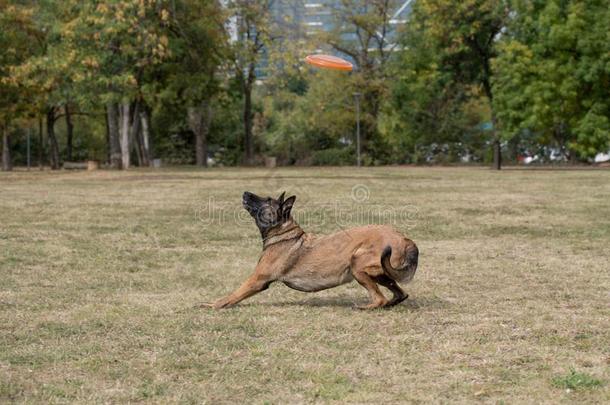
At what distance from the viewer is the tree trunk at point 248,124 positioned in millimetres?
60875

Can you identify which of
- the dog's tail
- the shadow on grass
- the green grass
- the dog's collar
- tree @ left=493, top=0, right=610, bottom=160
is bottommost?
the shadow on grass

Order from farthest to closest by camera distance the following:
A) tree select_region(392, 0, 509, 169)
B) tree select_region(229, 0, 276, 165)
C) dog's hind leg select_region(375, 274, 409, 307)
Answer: tree select_region(229, 0, 276, 165)
tree select_region(392, 0, 509, 169)
dog's hind leg select_region(375, 274, 409, 307)

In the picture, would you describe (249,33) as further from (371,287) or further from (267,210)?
(371,287)

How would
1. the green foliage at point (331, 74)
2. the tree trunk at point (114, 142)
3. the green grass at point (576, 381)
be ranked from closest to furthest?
the green grass at point (576, 381) → the green foliage at point (331, 74) → the tree trunk at point (114, 142)

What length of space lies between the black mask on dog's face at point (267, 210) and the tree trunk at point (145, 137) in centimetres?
5022

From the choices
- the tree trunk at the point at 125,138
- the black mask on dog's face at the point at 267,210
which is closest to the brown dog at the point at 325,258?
the black mask on dog's face at the point at 267,210

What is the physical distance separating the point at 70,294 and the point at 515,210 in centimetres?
1348

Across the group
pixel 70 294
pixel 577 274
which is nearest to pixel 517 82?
pixel 577 274

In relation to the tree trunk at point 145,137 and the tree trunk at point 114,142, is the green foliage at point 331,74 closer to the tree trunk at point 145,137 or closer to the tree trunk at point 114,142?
the tree trunk at point 114,142

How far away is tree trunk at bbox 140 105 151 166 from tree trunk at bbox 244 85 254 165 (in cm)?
706

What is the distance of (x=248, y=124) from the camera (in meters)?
62.5

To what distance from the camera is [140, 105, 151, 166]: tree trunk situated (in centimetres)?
5877

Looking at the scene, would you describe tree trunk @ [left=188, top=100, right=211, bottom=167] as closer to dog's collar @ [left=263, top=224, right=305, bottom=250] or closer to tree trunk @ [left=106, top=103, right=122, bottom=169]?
tree trunk @ [left=106, top=103, right=122, bottom=169]

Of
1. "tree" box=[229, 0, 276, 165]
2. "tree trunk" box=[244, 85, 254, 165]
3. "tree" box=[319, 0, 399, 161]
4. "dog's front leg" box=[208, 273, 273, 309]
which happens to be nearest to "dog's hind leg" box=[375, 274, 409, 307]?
"dog's front leg" box=[208, 273, 273, 309]
